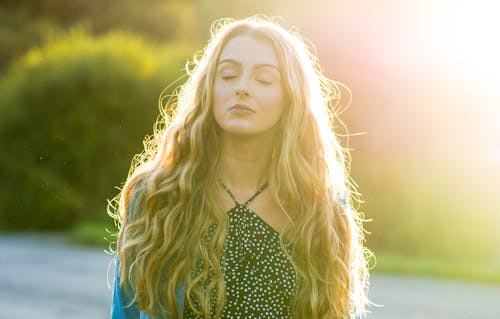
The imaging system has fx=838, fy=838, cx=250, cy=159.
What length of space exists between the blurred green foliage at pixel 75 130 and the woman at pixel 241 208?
39.8ft

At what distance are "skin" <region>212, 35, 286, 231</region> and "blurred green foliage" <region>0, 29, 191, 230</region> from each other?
39.9 ft

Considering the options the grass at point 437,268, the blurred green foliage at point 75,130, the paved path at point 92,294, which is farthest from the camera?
the blurred green foliage at point 75,130

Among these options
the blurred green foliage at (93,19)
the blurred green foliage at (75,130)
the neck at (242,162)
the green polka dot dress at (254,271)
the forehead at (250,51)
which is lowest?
the green polka dot dress at (254,271)

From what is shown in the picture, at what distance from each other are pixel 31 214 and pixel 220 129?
12684mm

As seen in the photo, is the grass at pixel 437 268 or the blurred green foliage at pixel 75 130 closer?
the grass at pixel 437 268

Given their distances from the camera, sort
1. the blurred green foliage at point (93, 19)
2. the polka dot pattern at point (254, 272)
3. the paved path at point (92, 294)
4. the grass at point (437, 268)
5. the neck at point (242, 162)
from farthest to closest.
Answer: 1. the blurred green foliage at point (93, 19)
2. the grass at point (437, 268)
3. the paved path at point (92, 294)
4. the neck at point (242, 162)
5. the polka dot pattern at point (254, 272)

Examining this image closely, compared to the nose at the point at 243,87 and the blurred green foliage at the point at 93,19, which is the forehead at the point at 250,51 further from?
the blurred green foliage at the point at 93,19

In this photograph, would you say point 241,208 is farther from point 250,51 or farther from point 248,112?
point 250,51

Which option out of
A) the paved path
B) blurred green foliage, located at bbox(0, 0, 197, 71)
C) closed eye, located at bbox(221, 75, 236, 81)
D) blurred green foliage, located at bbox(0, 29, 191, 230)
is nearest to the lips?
closed eye, located at bbox(221, 75, 236, 81)

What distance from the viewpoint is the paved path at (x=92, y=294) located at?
7.88m

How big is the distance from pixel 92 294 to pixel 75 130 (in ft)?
21.8

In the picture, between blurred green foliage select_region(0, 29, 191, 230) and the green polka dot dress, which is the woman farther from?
blurred green foliage select_region(0, 29, 191, 230)

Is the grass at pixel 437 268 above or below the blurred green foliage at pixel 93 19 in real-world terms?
below

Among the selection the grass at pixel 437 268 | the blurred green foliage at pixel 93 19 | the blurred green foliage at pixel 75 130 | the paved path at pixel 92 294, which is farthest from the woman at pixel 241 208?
the blurred green foliage at pixel 93 19
